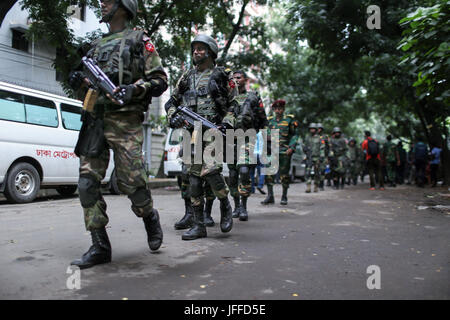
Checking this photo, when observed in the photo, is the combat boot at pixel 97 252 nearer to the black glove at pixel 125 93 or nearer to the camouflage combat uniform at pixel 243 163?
the black glove at pixel 125 93

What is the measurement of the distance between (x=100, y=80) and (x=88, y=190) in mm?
849

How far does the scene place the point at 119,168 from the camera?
316cm

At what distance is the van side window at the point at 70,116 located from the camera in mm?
9016

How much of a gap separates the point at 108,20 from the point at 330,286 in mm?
2686

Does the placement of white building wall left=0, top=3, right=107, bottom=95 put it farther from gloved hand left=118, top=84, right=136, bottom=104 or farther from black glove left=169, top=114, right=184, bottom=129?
gloved hand left=118, top=84, right=136, bottom=104

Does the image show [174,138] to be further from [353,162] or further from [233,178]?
[353,162]

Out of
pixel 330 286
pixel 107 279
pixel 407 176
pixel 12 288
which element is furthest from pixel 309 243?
pixel 407 176

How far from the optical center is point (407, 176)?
20.4 m

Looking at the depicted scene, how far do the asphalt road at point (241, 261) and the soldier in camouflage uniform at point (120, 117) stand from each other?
0.42 metres

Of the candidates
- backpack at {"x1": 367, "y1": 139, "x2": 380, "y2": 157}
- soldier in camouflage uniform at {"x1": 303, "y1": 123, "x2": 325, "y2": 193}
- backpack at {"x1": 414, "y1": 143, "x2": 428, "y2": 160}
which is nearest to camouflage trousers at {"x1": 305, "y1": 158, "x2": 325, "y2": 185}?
soldier in camouflage uniform at {"x1": 303, "y1": 123, "x2": 325, "y2": 193}

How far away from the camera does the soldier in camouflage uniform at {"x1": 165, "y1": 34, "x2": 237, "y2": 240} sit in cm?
433

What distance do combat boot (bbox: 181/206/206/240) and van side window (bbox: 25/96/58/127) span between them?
541 centimetres

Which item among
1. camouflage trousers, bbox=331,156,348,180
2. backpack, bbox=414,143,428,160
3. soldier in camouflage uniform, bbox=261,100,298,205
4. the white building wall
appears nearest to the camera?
soldier in camouflage uniform, bbox=261,100,298,205

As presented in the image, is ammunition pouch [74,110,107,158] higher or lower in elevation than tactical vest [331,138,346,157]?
lower
